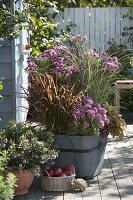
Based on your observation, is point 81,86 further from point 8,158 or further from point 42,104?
point 8,158

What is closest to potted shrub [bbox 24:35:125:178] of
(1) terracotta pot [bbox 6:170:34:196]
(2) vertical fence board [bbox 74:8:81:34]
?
(1) terracotta pot [bbox 6:170:34:196]

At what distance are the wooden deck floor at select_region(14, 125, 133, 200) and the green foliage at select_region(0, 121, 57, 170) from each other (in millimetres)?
340

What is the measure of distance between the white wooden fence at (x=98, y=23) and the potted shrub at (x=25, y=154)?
222 inches

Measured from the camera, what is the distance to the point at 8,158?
16.2 feet

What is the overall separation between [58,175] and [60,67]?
1.25 metres

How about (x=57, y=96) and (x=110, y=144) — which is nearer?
(x=57, y=96)

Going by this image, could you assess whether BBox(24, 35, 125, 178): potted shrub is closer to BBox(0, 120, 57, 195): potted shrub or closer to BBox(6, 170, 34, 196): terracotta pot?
BBox(0, 120, 57, 195): potted shrub

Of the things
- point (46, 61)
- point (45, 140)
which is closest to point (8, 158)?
point (45, 140)

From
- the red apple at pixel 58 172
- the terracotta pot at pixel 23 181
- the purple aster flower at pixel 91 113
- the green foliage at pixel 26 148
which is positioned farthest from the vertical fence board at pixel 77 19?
the terracotta pot at pixel 23 181

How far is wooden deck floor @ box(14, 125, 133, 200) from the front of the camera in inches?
204

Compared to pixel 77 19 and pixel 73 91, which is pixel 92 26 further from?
pixel 73 91

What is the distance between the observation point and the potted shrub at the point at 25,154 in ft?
16.8

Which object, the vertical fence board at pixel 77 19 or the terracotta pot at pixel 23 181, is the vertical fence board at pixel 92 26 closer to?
the vertical fence board at pixel 77 19

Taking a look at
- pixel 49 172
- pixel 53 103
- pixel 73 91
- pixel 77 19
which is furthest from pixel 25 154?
pixel 77 19
